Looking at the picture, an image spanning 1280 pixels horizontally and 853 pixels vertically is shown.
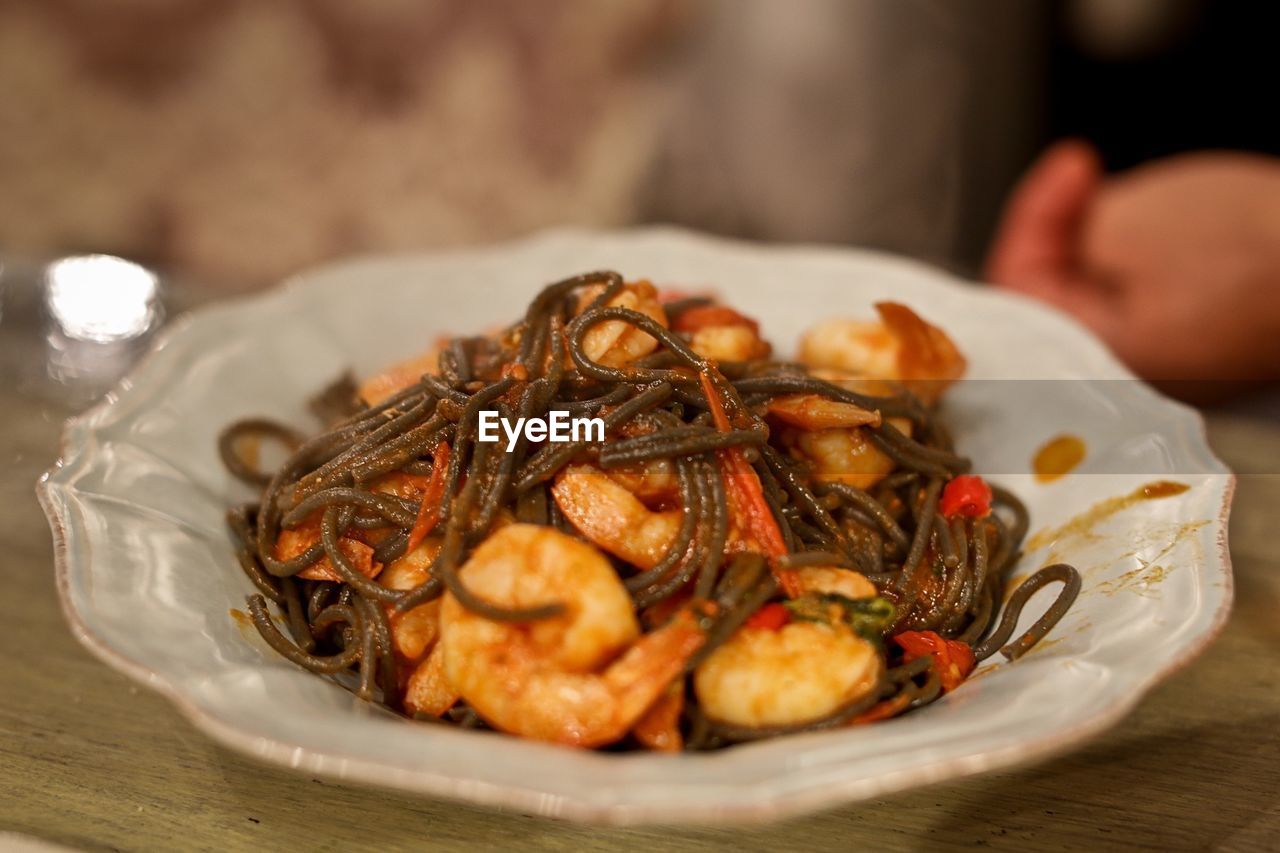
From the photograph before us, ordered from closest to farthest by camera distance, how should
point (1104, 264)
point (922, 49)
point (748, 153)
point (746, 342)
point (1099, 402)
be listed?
point (746, 342)
point (1099, 402)
point (1104, 264)
point (922, 49)
point (748, 153)

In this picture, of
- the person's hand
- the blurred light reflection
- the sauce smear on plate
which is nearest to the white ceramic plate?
the sauce smear on plate

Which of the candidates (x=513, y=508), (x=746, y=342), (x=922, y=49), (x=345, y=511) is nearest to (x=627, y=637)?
(x=513, y=508)

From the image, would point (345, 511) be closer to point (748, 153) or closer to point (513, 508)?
point (513, 508)

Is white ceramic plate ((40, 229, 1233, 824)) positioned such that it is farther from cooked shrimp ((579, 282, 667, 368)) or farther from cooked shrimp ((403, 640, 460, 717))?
cooked shrimp ((579, 282, 667, 368))

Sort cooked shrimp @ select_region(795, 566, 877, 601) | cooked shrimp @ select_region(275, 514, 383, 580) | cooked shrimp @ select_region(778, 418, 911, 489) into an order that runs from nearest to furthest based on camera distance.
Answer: cooked shrimp @ select_region(795, 566, 877, 601) < cooked shrimp @ select_region(275, 514, 383, 580) < cooked shrimp @ select_region(778, 418, 911, 489)

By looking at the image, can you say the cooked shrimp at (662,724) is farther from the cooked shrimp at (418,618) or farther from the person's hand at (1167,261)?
the person's hand at (1167,261)

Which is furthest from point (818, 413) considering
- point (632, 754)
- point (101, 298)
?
point (101, 298)
